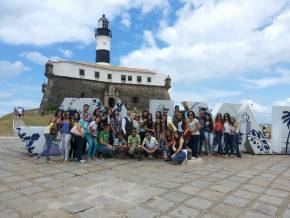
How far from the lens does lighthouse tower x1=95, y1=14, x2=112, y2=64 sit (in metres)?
43.2

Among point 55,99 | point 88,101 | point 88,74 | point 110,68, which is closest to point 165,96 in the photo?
point 110,68

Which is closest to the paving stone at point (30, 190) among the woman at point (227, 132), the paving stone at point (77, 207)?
the paving stone at point (77, 207)

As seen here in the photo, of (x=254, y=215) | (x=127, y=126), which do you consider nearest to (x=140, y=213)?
(x=254, y=215)

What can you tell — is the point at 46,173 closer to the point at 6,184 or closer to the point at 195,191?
the point at 6,184

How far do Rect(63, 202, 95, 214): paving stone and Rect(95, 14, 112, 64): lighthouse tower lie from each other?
1587 inches

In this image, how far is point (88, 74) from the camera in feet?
122

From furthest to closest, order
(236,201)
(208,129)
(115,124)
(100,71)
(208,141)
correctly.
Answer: (100,71), (208,141), (208,129), (115,124), (236,201)

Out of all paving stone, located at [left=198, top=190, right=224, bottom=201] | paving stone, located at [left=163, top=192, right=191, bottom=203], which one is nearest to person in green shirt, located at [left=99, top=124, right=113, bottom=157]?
paving stone, located at [left=163, top=192, right=191, bottom=203]

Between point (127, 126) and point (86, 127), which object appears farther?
point (127, 126)

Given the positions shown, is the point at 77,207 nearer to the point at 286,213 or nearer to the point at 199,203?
the point at 199,203

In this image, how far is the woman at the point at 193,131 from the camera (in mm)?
7668

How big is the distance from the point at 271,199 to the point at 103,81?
35516 mm

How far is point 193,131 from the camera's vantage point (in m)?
7.71

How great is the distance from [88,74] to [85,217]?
34.9 metres
